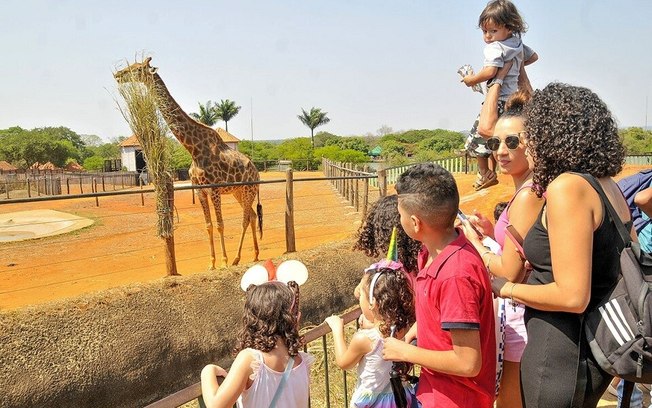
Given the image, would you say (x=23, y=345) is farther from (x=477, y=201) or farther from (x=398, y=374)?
(x=477, y=201)

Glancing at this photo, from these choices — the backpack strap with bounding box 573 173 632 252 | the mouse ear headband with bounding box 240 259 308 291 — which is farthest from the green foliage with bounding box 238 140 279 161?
the backpack strap with bounding box 573 173 632 252

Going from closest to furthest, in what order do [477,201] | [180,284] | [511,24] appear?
[511,24]
[180,284]
[477,201]

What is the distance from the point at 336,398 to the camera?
452 centimetres

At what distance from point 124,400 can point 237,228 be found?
413 inches

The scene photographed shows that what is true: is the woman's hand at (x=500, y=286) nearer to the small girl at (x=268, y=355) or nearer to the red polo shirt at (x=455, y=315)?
the red polo shirt at (x=455, y=315)

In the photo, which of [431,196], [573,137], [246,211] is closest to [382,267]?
[431,196]

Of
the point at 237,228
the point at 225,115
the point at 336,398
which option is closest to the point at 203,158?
the point at 336,398

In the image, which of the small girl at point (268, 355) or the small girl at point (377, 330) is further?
the small girl at point (377, 330)

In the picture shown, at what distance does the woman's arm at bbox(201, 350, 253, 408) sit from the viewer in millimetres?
1719

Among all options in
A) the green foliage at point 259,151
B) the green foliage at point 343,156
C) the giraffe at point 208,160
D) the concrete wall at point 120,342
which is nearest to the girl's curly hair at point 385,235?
the concrete wall at point 120,342

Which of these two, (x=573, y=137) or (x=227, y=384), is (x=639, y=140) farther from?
(x=227, y=384)

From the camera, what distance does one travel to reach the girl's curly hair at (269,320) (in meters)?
1.84

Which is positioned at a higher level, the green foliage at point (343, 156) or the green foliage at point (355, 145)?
the green foliage at point (355, 145)

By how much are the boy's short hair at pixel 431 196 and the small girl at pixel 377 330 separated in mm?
326
